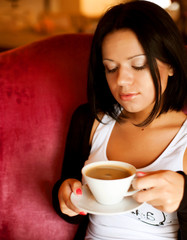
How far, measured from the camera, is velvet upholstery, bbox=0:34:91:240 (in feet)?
3.80

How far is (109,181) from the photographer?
69 cm

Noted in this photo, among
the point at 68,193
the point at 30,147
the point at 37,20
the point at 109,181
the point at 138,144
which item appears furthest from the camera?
the point at 37,20

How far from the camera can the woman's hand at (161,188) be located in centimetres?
70

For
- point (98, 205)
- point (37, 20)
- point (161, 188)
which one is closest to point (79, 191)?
point (98, 205)

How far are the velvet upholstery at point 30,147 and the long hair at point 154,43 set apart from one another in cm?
21

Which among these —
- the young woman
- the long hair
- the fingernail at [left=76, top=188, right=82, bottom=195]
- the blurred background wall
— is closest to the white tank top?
the young woman

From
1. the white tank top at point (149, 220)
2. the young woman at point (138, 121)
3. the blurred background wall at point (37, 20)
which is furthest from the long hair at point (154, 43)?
the blurred background wall at point (37, 20)

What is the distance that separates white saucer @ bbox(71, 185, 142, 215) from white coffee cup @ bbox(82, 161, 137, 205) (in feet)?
0.04

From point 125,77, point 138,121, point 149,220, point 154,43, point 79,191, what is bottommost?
point 149,220

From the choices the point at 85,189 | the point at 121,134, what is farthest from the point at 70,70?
the point at 85,189

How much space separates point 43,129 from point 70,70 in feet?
0.81

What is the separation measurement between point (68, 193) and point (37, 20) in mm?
4933

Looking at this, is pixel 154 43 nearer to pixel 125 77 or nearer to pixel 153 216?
pixel 125 77

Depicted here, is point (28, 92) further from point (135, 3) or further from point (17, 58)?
point (135, 3)
